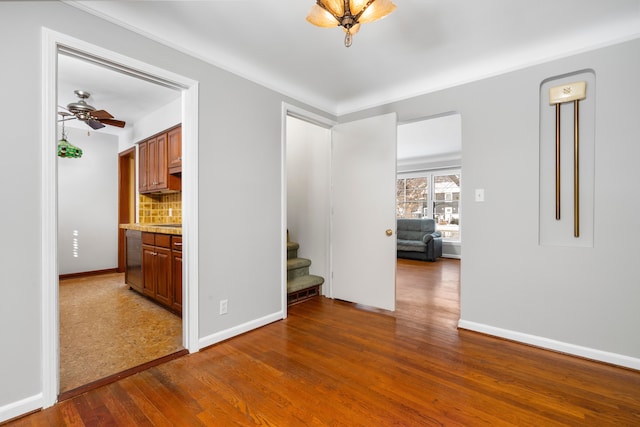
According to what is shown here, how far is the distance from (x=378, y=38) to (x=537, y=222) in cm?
204

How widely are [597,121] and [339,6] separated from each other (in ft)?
7.26

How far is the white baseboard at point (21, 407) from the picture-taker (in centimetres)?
154

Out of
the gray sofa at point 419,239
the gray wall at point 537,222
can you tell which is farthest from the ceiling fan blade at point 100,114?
the gray sofa at point 419,239

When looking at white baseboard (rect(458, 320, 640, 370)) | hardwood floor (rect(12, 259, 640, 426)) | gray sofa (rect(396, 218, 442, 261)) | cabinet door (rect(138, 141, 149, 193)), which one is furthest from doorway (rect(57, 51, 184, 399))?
gray sofa (rect(396, 218, 442, 261))

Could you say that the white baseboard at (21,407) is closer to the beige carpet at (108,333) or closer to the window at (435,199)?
the beige carpet at (108,333)

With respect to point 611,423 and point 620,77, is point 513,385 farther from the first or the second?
point 620,77

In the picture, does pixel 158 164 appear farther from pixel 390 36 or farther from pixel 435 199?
pixel 435 199

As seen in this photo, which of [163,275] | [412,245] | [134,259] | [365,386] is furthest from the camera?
[412,245]

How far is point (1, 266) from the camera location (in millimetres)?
1547

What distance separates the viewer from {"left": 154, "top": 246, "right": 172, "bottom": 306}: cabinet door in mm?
3107

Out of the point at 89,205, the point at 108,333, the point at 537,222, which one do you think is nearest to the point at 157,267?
the point at 108,333

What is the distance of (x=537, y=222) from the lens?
247 centimetres

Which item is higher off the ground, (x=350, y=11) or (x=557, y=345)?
(x=350, y=11)

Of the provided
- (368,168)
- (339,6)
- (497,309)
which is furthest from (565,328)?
(339,6)
